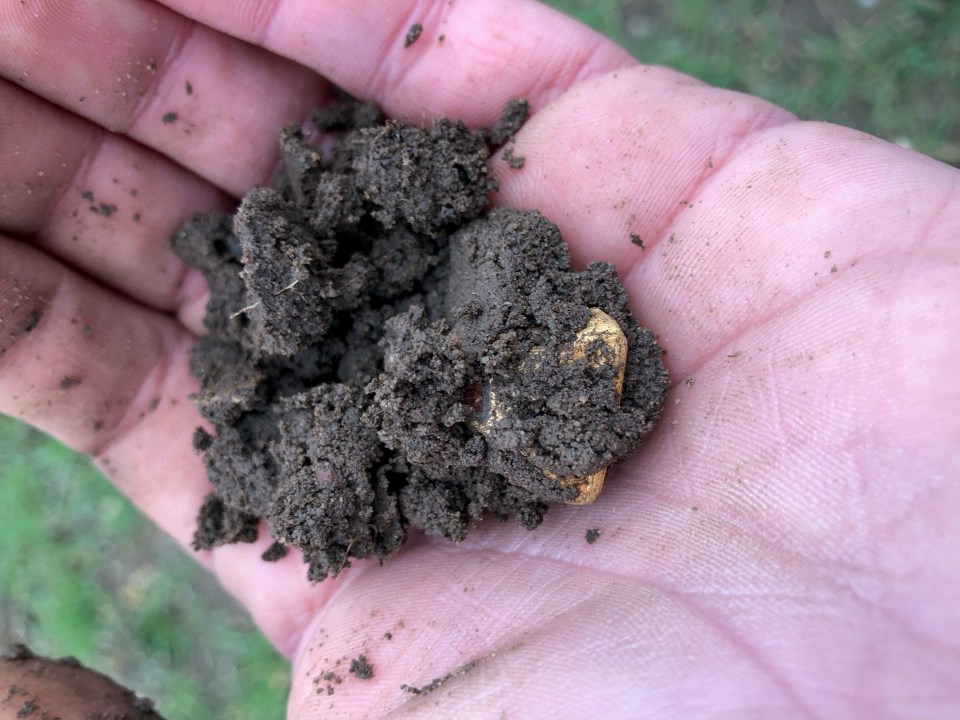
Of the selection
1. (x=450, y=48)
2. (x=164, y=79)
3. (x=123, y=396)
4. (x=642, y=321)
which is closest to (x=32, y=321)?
(x=123, y=396)

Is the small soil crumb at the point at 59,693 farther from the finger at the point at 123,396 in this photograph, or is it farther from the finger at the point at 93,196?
the finger at the point at 93,196

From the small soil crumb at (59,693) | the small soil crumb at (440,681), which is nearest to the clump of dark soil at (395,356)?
the small soil crumb at (440,681)

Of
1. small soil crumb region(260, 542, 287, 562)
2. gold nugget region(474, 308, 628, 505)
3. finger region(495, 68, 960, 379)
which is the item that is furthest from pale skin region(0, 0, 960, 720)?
small soil crumb region(260, 542, 287, 562)

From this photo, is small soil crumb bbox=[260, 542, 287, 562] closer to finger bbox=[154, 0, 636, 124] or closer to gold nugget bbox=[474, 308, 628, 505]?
gold nugget bbox=[474, 308, 628, 505]

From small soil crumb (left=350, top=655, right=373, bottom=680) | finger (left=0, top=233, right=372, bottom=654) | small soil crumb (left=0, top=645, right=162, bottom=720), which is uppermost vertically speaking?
small soil crumb (left=350, top=655, right=373, bottom=680)

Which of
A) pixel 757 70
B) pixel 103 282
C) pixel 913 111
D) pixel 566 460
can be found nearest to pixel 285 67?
pixel 103 282

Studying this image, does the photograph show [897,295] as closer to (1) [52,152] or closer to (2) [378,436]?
(2) [378,436]
